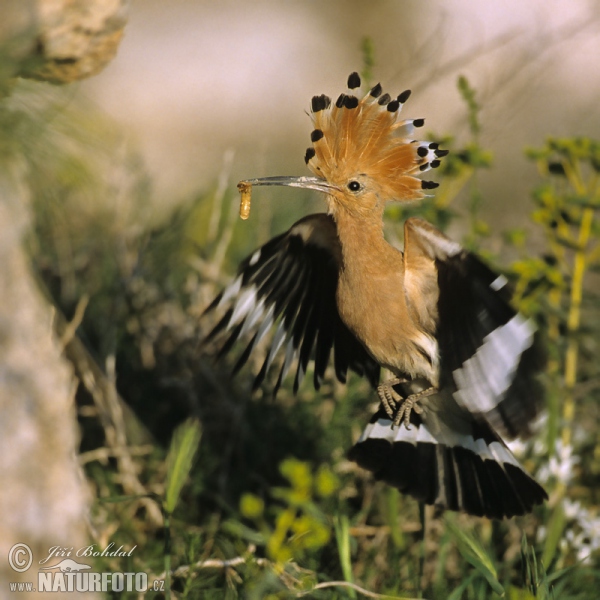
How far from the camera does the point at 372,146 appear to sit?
81.1 inches

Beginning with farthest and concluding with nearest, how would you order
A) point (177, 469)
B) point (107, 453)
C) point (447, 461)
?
point (107, 453) < point (447, 461) < point (177, 469)

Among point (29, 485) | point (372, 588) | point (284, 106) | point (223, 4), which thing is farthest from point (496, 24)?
point (29, 485)

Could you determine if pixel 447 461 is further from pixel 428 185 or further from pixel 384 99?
pixel 384 99

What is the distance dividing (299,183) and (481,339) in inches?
21.3

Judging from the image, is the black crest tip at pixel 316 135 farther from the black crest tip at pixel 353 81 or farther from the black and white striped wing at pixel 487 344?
the black and white striped wing at pixel 487 344

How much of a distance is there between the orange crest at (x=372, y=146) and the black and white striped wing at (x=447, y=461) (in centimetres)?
50

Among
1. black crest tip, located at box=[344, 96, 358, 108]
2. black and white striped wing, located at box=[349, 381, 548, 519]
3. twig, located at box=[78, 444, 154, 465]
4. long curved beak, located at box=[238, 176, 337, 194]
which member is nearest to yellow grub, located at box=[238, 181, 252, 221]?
long curved beak, located at box=[238, 176, 337, 194]

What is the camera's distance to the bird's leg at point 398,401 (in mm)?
2131

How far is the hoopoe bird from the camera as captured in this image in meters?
1.93

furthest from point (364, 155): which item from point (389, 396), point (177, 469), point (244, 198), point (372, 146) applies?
point (177, 469)

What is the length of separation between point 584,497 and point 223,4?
18.7ft

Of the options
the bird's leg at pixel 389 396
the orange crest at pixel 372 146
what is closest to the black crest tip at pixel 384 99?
the orange crest at pixel 372 146

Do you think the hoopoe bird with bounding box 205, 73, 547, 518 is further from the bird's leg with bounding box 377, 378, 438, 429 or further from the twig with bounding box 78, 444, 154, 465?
the twig with bounding box 78, 444, 154, 465

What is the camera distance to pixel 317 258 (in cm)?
235
